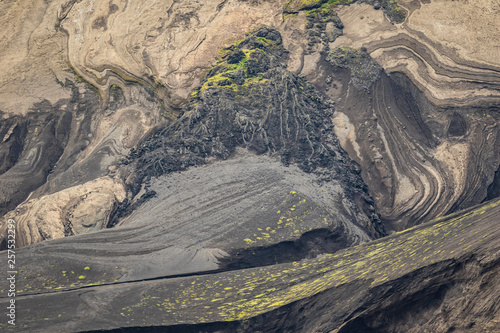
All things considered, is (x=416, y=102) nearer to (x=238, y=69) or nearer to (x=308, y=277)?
(x=238, y=69)

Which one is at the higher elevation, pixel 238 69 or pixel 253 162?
pixel 238 69

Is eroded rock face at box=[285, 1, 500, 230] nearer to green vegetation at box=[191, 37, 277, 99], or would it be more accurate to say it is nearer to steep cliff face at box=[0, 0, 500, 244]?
steep cliff face at box=[0, 0, 500, 244]

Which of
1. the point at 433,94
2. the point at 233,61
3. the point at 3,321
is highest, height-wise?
the point at 233,61

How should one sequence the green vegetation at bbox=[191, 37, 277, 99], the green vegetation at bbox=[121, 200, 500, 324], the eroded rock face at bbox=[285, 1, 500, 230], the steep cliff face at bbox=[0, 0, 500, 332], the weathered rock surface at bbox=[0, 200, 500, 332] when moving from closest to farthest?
the weathered rock surface at bbox=[0, 200, 500, 332], the green vegetation at bbox=[121, 200, 500, 324], the steep cliff face at bbox=[0, 0, 500, 332], the eroded rock face at bbox=[285, 1, 500, 230], the green vegetation at bbox=[191, 37, 277, 99]

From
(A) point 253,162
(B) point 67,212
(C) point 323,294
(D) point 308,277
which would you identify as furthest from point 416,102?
(B) point 67,212

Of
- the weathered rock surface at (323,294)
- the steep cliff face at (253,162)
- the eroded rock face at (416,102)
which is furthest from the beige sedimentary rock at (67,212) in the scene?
the eroded rock face at (416,102)

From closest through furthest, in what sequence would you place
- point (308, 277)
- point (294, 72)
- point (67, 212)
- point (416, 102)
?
1. point (308, 277)
2. point (67, 212)
3. point (416, 102)
4. point (294, 72)

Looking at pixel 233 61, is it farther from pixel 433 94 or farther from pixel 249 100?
pixel 433 94

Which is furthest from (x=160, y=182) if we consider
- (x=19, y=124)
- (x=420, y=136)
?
(x=420, y=136)

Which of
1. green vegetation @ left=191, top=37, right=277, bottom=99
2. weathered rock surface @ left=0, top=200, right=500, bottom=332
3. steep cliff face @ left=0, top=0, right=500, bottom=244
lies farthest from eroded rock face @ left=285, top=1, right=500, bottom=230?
weathered rock surface @ left=0, top=200, right=500, bottom=332

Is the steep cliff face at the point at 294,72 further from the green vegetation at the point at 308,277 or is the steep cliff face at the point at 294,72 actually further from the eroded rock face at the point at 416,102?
the green vegetation at the point at 308,277

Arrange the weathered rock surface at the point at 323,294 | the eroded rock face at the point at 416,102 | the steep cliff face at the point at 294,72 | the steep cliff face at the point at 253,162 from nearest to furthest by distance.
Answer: the weathered rock surface at the point at 323,294, the steep cliff face at the point at 253,162, the eroded rock face at the point at 416,102, the steep cliff face at the point at 294,72
